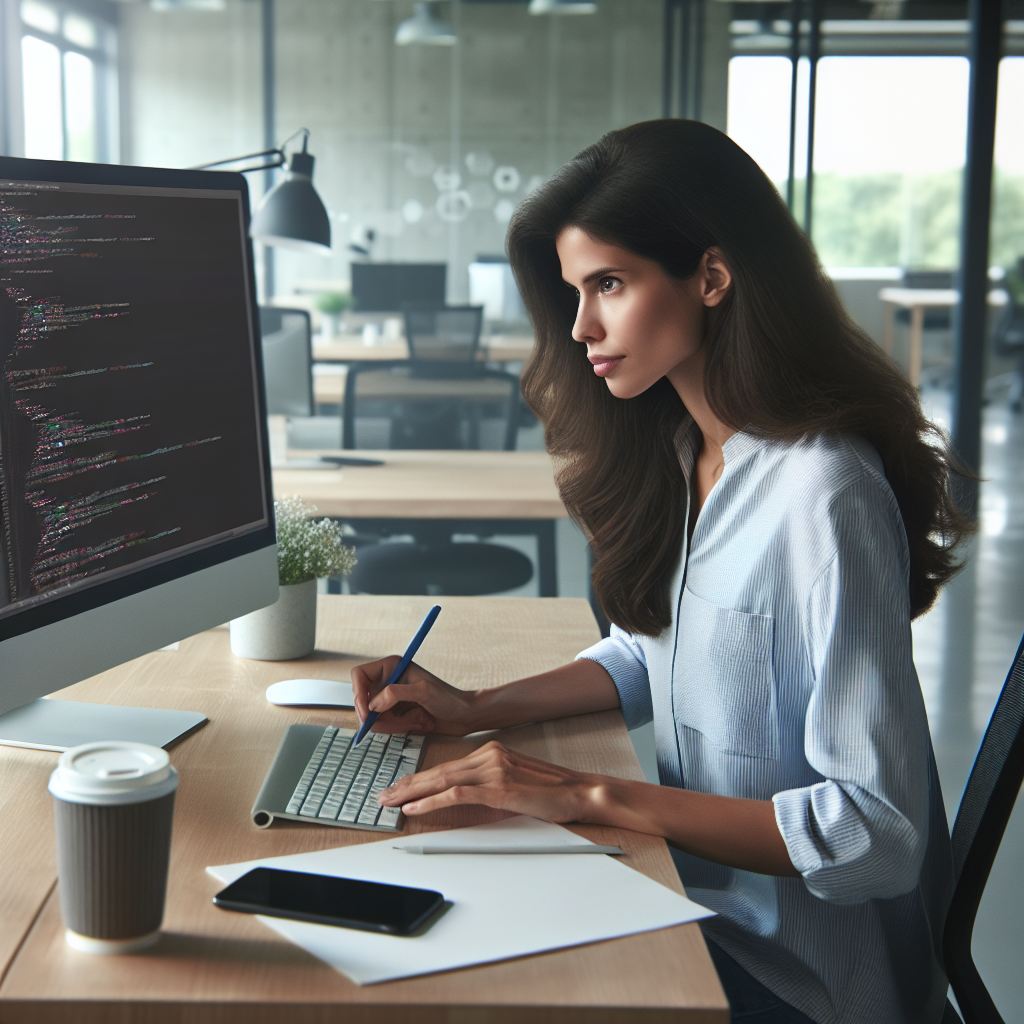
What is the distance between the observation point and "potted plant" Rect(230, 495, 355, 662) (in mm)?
1329

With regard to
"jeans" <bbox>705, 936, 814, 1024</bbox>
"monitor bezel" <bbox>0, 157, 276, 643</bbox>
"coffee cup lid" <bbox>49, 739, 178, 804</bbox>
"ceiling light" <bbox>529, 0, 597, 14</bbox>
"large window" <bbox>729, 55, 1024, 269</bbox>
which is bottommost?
"jeans" <bbox>705, 936, 814, 1024</bbox>

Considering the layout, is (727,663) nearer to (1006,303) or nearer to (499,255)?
(499,255)

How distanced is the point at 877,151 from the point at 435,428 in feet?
23.3

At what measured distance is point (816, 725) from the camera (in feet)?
2.97

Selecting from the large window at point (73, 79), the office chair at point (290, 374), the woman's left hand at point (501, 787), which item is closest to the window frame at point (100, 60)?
the large window at point (73, 79)

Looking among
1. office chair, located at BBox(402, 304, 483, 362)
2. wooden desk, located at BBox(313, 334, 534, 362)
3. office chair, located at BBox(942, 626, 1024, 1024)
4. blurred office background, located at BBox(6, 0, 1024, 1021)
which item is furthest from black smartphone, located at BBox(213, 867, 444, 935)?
blurred office background, located at BBox(6, 0, 1024, 1021)

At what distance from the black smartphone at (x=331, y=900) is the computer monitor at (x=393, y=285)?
563 centimetres

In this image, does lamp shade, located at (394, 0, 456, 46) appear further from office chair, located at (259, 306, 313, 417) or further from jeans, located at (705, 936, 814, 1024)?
jeans, located at (705, 936, 814, 1024)

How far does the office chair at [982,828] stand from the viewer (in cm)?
90

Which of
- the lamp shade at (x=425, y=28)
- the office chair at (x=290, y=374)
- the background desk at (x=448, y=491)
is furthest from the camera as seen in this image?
the lamp shade at (x=425, y=28)

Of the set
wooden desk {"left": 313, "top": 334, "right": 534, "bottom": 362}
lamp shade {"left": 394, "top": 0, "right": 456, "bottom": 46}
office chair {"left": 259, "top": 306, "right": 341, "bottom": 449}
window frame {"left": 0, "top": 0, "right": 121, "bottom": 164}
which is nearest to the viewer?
office chair {"left": 259, "top": 306, "right": 341, "bottom": 449}

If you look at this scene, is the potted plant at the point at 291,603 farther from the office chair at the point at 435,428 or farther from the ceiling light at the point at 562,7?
the ceiling light at the point at 562,7

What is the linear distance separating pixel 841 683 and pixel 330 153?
21.9 ft

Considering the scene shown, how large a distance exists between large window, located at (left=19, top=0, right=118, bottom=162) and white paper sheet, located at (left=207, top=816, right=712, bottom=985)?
23.0ft
